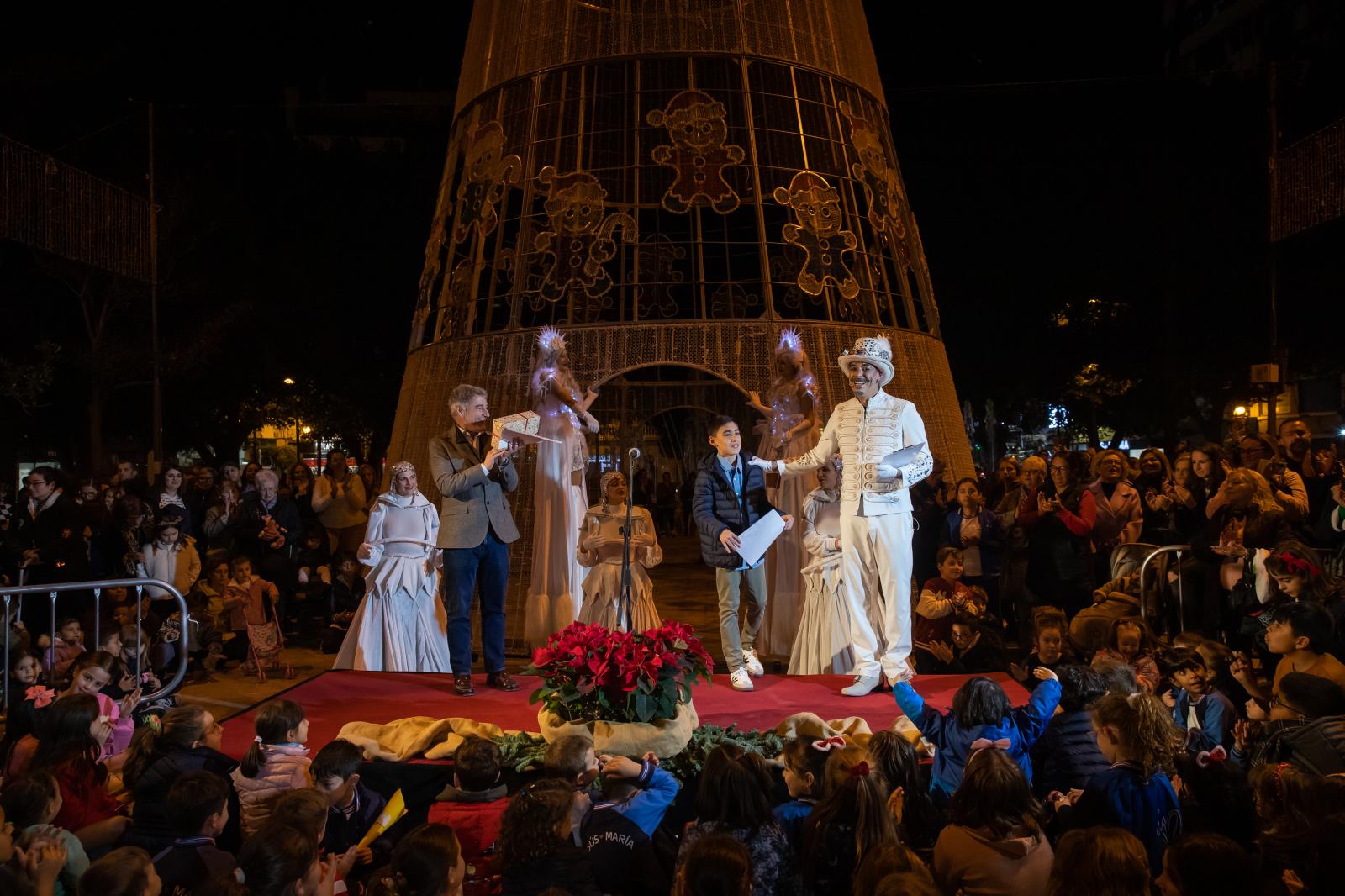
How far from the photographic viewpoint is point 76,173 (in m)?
12.0

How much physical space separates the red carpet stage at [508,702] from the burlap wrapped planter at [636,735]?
2.43ft

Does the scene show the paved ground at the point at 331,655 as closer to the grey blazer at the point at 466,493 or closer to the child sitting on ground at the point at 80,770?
the grey blazer at the point at 466,493

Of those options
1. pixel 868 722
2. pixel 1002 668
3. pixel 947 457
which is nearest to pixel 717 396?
pixel 947 457

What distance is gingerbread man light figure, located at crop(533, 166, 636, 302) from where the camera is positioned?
1095 centimetres

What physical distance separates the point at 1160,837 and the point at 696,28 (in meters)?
8.98

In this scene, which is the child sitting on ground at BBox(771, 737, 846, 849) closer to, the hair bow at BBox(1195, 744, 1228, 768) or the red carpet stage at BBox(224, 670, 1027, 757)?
the hair bow at BBox(1195, 744, 1228, 768)

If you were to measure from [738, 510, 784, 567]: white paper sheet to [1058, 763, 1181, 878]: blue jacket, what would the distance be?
3.24m

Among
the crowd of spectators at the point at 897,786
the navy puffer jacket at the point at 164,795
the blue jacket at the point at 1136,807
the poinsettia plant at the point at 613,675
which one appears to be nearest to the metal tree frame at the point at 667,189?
the crowd of spectators at the point at 897,786

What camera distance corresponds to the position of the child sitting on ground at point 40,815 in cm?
402

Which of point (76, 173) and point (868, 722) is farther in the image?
point (76, 173)

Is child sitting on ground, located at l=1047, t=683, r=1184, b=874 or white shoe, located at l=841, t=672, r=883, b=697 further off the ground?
child sitting on ground, located at l=1047, t=683, r=1184, b=874

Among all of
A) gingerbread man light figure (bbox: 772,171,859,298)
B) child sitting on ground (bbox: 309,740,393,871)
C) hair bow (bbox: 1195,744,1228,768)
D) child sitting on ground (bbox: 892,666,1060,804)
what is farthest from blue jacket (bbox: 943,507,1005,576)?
child sitting on ground (bbox: 309,740,393,871)

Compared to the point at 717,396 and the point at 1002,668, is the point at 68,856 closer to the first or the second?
the point at 1002,668

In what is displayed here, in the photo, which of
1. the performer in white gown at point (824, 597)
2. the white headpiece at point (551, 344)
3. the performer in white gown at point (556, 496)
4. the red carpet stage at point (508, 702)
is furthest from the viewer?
the white headpiece at point (551, 344)
